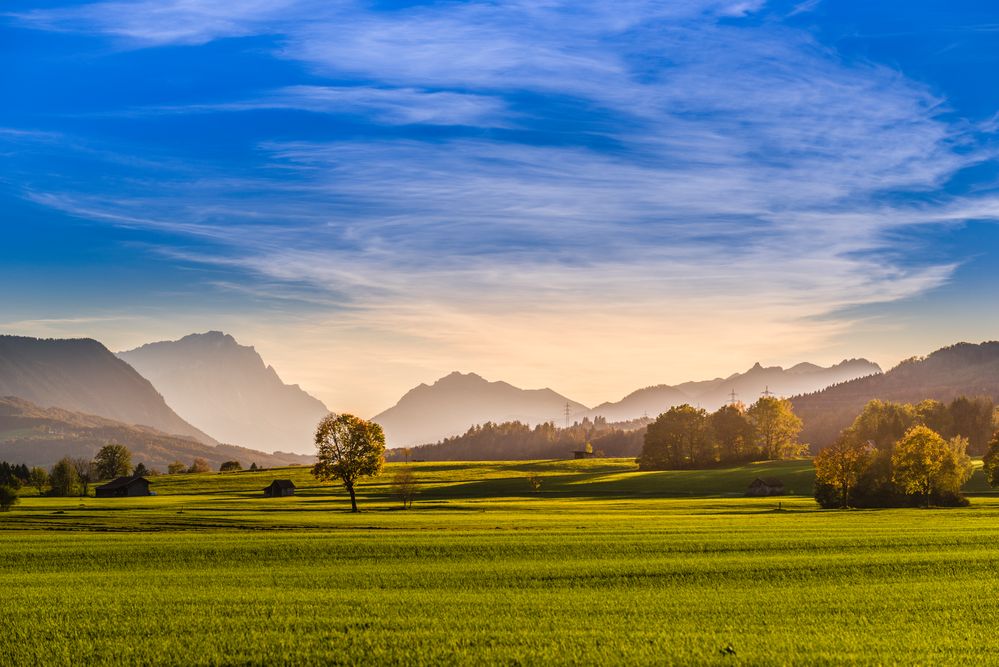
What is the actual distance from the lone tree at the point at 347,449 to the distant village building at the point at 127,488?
2870 inches

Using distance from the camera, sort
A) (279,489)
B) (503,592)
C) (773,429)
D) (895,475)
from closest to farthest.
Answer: (503,592) < (895,475) < (279,489) < (773,429)

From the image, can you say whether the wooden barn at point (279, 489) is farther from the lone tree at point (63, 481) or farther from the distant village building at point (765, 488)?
the distant village building at point (765, 488)

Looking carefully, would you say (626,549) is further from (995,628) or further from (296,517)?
(296,517)

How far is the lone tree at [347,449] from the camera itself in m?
101

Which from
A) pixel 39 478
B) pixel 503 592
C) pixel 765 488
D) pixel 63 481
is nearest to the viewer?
pixel 503 592

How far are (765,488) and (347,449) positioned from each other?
70.3 metres

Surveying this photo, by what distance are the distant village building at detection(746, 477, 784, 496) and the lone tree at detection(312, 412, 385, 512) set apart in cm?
6421

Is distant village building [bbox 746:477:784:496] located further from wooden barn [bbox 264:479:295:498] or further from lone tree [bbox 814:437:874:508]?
wooden barn [bbox 264:479:295:498]

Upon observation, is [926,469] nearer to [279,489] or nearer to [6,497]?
[279,489]

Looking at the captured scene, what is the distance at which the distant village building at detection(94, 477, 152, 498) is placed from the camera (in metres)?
156

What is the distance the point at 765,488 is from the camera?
130m

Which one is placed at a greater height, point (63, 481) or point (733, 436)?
point (733, 436)

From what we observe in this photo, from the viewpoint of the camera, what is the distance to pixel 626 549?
46.3 meters

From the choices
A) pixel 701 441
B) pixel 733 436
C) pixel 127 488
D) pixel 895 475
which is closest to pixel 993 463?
pixel 895 475
